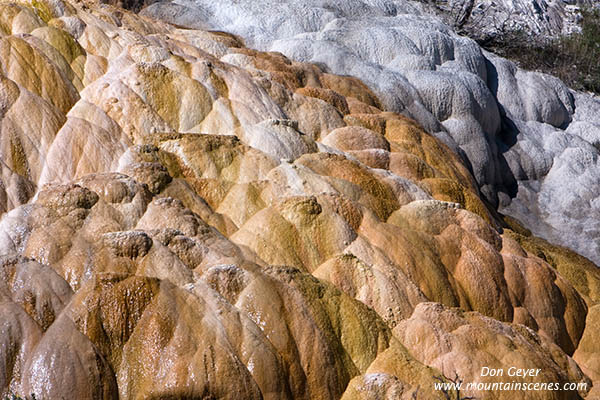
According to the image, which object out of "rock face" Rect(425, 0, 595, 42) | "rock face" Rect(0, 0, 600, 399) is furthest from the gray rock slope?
"rock face" Rect(425, 0, 595, 42)

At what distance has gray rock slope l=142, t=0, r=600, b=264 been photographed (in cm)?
1015

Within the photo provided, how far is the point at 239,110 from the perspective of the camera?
25.1 ft

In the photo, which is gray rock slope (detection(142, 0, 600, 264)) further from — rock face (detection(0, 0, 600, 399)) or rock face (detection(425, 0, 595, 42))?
rock face (detection(425, 0, 595, 42))

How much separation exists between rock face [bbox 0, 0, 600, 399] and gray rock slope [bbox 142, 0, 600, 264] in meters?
1.25

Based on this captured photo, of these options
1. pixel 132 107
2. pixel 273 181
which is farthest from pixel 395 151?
pixel 132 107

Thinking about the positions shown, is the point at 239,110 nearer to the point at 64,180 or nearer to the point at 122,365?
the point at 64,180

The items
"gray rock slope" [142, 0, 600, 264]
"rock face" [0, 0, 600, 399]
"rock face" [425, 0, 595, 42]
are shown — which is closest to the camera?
"rock face" [0, 0, 600, 399]

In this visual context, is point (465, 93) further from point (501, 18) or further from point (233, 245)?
point (233, 245)

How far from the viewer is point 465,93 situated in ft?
34.6

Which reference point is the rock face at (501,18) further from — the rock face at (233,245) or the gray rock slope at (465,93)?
the rock face at (233,245)

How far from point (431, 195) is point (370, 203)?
0.94 meters

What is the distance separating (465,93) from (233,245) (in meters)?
5.81

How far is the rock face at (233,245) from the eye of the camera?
458cm

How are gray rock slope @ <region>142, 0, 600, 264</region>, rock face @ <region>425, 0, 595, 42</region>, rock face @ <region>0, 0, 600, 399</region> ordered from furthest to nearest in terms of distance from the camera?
1. rock face @ <region>425, 0, 595, 42</region>
2. gray rock slope @ <region>142, 0, 600, 264</region>
3. rock face @ <region>0, 0, 600, 399</region>
